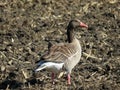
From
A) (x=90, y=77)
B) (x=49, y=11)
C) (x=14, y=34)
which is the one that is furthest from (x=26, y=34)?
(x=90, y=77)

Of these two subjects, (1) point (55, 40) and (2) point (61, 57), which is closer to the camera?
(2) point (61, 57)

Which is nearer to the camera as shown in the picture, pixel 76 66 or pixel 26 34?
pixel 76 66

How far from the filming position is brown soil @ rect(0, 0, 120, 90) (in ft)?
35.0

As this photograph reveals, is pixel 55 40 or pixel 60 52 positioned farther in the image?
pixel 55 40

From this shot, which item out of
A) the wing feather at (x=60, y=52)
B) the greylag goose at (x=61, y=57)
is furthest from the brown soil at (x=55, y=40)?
the wing feather at (x=60, y=52)

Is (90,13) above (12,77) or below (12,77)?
above

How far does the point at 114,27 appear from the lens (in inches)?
538

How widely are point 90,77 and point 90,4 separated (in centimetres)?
518

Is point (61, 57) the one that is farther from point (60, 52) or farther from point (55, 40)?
point (55, 40)

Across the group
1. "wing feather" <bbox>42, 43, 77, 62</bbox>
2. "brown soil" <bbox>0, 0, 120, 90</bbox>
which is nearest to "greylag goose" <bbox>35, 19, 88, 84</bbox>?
"wing feather" <bbox>42, 43, 77, 62</bbox>

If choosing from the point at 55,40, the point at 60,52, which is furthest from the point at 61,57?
the point at 55,40

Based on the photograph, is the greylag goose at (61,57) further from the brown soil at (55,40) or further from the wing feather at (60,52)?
the brown soil at (55,40)

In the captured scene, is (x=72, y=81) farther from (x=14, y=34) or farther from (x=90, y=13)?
(x=90, y=13)

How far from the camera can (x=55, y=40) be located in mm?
12938
